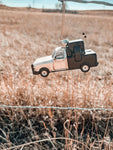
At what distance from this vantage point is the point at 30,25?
5.30 meters

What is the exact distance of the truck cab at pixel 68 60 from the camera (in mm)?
894

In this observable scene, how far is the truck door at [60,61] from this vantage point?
93cm

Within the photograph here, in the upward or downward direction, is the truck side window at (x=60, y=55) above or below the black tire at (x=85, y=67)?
above

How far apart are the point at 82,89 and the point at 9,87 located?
796 millimetres

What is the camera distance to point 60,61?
941 millimetres

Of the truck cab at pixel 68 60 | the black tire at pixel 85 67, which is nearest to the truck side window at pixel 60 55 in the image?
the truck cab at pixel 68 60

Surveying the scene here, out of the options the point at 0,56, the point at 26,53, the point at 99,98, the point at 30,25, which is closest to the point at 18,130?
the point at 99,98

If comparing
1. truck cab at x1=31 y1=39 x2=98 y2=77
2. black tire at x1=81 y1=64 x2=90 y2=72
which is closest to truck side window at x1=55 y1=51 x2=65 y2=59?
truck cab at x1=31 y1=39 x2=98 y2=77

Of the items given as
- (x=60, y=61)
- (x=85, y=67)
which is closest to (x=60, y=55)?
(x=60, y=61)

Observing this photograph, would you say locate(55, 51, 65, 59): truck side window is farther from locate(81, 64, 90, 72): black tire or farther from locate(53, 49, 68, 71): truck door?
locate(81, 64, 90, 72): black tire

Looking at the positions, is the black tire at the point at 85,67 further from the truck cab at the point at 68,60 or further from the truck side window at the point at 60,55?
the truck side window at the point at 60,55

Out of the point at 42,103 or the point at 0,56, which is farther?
the point at 0,56

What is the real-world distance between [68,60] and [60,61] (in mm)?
47

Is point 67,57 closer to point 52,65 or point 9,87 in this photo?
point 52,65
